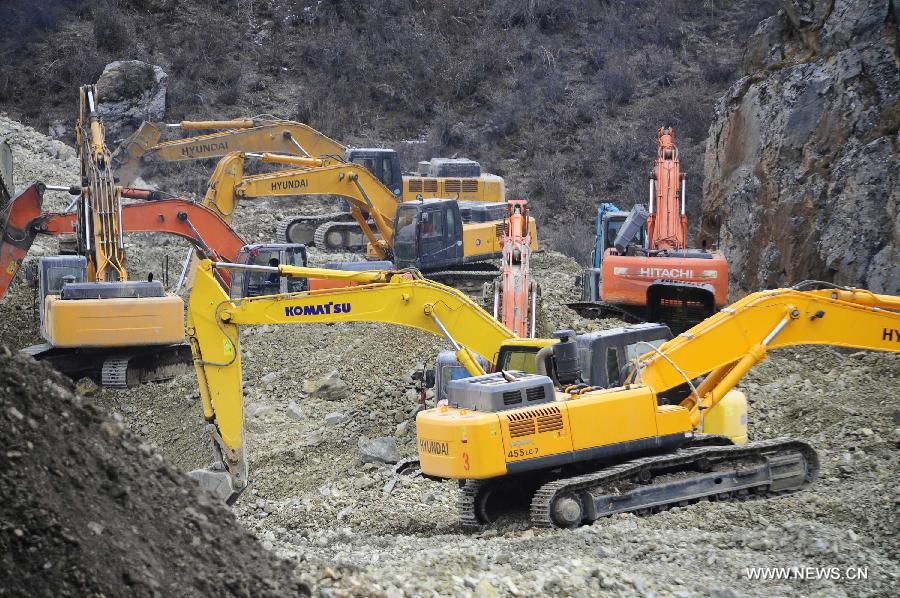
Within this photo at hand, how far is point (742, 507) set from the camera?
32.9 ft

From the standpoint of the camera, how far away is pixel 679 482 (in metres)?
10.1

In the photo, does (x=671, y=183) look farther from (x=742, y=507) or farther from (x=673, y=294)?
(x=742, y=507)

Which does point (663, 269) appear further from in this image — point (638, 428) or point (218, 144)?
point (218, 144)

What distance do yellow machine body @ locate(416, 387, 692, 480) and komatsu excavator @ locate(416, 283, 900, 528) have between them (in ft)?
0.03

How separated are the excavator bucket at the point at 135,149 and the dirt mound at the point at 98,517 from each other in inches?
728

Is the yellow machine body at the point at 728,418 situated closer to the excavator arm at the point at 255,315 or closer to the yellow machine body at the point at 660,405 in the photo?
the yellow machine body at the point at 660,405

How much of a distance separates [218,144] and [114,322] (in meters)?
10.1

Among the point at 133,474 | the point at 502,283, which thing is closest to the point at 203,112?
the point at 502,283

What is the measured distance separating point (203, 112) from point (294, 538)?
84.9 ft


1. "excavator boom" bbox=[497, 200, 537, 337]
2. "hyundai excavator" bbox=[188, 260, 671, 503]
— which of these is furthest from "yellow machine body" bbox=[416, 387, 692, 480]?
"excavator boom" bbox=[497, 200, 537, 337]

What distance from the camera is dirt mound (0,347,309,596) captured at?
5066 millimetres

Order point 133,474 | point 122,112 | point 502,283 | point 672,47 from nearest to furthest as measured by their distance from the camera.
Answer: point 133,474 → point 502,283 → point 122,112 → point 672,47

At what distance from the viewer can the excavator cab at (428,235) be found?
21812 millimetres

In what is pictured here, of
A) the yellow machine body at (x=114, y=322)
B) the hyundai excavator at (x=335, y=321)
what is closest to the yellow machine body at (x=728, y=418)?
the hyundai excavator at (x=335, y=321)
